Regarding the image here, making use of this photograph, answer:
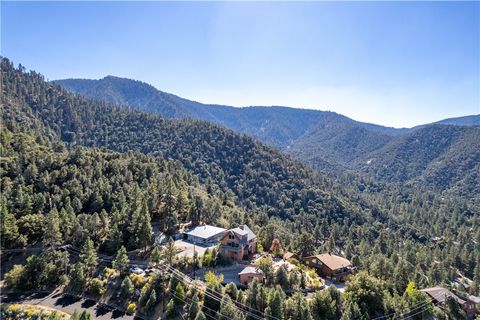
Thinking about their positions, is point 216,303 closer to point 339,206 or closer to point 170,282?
point 170,282

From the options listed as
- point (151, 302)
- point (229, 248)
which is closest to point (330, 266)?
point (229, 248)

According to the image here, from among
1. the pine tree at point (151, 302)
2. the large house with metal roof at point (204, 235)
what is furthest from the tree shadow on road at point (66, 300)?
the large house with metal roof at point (204, 235)

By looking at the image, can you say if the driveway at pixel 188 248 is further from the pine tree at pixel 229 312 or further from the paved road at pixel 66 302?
the pine tree at pixel 229 312

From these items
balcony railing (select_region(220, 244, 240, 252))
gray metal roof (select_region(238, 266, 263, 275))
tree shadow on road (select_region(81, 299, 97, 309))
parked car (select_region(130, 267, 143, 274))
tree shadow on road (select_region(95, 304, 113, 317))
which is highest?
balcony railing (select_region(220, 244, 240, 252))

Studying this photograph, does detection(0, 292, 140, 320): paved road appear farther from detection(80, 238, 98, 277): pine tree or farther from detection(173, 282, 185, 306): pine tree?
detection(173, 282, 185, 306): pine tree

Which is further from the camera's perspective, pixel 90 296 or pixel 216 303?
pixel 90 296

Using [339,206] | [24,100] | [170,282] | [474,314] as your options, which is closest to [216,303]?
[170,282]

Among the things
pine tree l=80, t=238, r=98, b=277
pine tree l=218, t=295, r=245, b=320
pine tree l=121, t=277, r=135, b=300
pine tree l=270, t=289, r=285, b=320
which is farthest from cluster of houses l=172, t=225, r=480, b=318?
pine tree l=80, t=238, r=98, b=277
